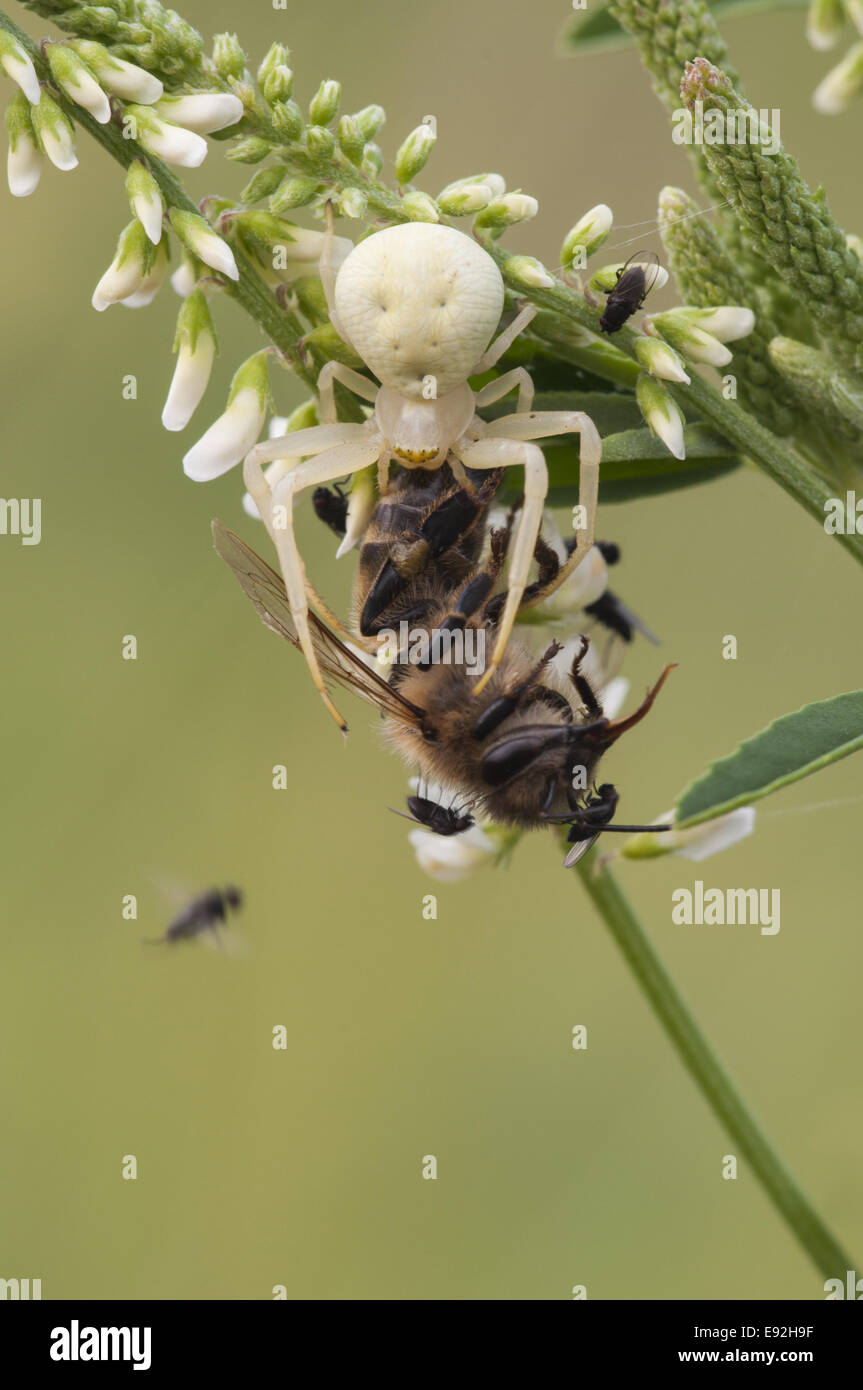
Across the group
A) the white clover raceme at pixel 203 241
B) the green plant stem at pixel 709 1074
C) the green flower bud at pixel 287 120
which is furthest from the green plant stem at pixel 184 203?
the green plant stem at pixel 709 1074

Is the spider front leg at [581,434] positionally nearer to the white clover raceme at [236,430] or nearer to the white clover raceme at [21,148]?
the white clover raceme at [236,430]

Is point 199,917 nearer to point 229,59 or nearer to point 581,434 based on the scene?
point 581,434

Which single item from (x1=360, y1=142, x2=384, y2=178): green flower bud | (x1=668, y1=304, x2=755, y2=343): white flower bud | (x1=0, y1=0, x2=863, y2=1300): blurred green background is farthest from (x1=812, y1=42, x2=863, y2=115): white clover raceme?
(x1=0, y1=0, x2=863, y2=1300): blurred green background
